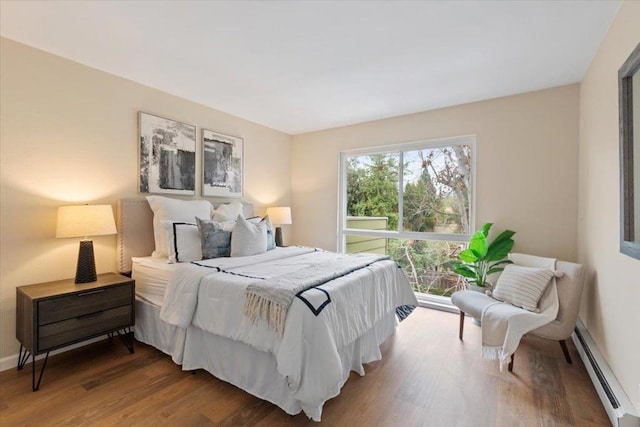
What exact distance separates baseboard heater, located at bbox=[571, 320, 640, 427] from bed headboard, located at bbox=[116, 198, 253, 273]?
3.61m

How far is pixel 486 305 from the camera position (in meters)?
2.46

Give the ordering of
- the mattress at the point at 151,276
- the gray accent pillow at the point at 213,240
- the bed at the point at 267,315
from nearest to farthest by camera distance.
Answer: the bed at the point at 267,315
the mattress at the point at 151,276
the gray accent pillow at the point at 213,240

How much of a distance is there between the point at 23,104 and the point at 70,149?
406 millimetres

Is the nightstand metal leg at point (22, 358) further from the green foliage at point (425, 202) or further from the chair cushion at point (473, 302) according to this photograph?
the green foliage at point (425, 202)

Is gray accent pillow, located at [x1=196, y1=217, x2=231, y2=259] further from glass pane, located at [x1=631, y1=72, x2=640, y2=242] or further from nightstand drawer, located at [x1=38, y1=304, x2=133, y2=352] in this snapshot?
glass pane, located at [x1=631, y1=72, x2=640, y2=242]

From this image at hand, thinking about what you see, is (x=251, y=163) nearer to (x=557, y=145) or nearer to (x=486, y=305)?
(x=486, y=305)

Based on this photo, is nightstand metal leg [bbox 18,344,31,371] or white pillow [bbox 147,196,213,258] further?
white pillow [bbox 147,196,213,258]

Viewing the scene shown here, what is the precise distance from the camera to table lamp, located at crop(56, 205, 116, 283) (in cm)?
220

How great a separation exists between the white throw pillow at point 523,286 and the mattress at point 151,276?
9.14 feet

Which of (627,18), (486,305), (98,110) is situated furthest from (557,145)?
(98,110)

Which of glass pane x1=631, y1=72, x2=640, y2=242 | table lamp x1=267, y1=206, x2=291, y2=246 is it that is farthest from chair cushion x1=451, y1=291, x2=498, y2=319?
table lamp x1=267, y1=206, x2=291, y2=246

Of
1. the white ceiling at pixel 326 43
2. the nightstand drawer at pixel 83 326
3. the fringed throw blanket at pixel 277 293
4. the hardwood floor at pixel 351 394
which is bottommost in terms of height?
the hardwood floor at pixel 351 394

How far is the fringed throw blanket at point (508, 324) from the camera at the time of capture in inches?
85.4

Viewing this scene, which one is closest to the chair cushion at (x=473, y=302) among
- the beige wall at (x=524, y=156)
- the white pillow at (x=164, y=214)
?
the beige wall at (x=524, y=156)
